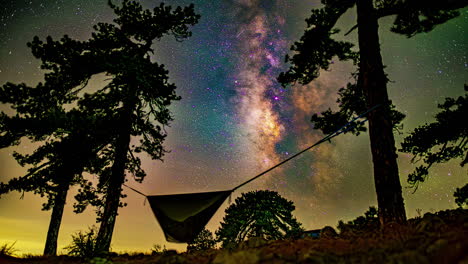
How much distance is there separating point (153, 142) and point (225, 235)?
25.8ft

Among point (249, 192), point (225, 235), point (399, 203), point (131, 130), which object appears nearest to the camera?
point (399, 203)

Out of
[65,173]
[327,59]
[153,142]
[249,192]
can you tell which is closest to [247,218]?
[249,192]

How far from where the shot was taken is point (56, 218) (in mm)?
9445

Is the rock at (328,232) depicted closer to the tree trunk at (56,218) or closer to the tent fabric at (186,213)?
the tent fabric at (186,213)

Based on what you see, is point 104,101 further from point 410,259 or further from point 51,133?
point 410,259

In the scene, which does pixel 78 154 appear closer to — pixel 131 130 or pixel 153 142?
pixel 131 130

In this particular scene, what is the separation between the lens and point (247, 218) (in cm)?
1523

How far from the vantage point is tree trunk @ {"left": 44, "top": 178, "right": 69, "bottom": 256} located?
9.00m

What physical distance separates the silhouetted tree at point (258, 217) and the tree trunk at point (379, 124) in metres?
11.3

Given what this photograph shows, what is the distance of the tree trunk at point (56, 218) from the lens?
29.5ft

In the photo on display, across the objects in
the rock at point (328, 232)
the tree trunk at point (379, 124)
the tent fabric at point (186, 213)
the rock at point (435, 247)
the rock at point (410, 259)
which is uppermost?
the tree trunk at point (379, 124)

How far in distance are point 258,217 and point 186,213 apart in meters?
11.1

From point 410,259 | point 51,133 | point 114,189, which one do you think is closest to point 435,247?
point 410,259

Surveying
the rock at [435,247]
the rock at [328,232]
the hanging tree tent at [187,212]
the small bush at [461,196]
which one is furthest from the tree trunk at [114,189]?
the small bush at [461,196]
